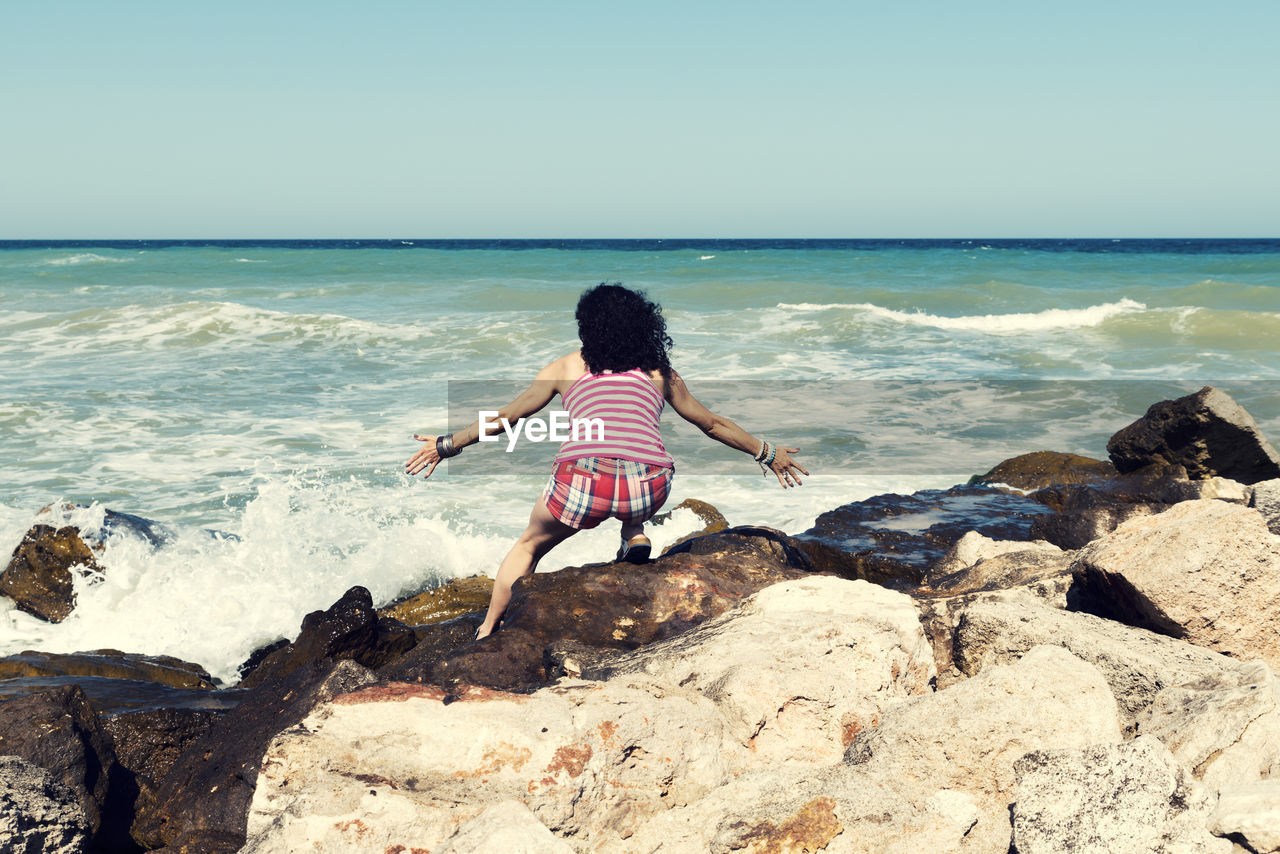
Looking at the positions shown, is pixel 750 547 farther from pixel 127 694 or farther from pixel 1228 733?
pixel 127 694

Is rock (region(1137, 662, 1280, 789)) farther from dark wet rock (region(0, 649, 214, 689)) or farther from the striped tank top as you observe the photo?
dark wet rock (region(0, 649, 214, 689))

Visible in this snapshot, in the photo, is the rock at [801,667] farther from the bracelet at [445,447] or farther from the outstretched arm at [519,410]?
the bracelet at [445,447]

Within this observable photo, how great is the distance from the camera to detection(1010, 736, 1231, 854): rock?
2.20m

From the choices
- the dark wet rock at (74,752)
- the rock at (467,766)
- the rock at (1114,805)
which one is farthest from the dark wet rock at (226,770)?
the rock at (1114,805)

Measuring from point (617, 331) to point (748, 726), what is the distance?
5.48 ft

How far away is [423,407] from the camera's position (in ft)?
45.7

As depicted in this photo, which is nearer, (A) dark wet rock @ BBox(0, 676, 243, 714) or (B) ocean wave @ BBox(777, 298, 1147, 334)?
(A) dark wet rock @ BBox(0, 676, 243, 714)

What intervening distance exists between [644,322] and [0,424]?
10.9 m

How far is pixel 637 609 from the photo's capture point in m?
3.89

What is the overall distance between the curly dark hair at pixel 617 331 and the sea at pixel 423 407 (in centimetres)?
354

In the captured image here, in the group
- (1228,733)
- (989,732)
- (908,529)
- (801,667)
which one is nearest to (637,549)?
(801,667)

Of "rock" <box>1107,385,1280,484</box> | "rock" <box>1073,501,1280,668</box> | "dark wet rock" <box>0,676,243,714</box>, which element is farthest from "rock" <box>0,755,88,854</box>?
"rock" <box>1107,385,1280,484</box>

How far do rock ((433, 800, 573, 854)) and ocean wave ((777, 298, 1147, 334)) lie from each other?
22.2 m

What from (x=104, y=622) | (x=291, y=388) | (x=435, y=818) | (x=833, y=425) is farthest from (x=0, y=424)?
(x=435, y=818)
